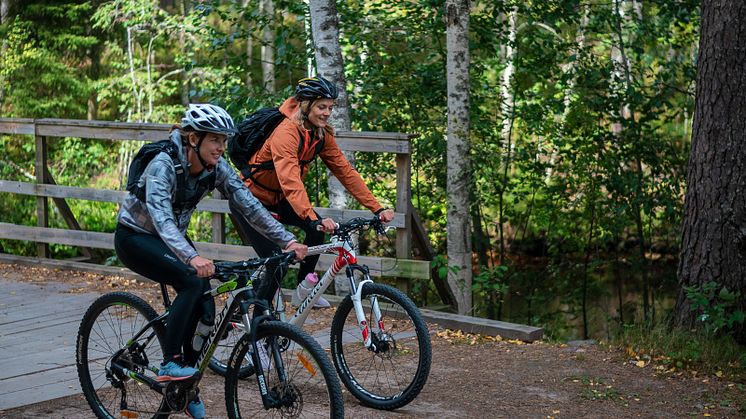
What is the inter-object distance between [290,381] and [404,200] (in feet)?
12.0

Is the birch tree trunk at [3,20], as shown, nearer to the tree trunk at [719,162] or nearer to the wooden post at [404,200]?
the wooden post at [404,200]

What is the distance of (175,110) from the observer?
22000mm

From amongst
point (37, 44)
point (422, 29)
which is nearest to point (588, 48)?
point (422, 29)

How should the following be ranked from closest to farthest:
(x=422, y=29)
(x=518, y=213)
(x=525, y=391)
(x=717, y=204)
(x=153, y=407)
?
1. (x=153, y=407)
2. (x=525, y=391)
3. (x=717, y=204)
4. (x=422, y=29)
5. (x=518, y=213)

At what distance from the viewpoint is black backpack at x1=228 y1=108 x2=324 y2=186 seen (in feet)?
21.0

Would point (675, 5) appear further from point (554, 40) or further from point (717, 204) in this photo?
point (717, 204)

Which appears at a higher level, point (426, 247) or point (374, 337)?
point (426, 247)

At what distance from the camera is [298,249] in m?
4.89

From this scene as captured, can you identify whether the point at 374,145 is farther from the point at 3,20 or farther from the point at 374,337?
the point at 3,20

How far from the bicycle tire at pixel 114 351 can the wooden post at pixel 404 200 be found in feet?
10.3

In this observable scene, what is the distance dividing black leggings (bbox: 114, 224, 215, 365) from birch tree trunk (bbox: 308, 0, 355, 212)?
4007 mm

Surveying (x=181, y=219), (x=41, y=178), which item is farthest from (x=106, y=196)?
(x=181, y=219)

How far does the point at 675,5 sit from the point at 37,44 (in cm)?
1522

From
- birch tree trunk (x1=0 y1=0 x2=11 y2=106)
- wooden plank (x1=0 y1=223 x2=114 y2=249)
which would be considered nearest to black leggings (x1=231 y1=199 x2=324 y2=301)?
wooden plank (x1=0 y1=223 x2=114 y2=249)
